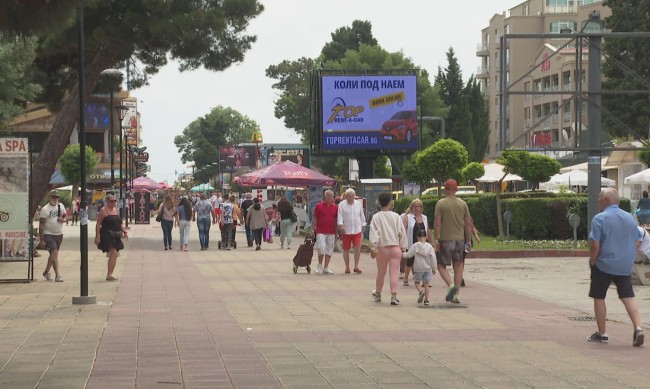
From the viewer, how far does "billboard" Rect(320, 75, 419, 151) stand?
4441 centimetres

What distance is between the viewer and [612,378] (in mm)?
9312

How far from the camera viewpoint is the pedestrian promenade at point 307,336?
9312 mm

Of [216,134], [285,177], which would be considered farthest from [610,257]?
[216,134]

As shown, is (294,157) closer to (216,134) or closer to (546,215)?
(546,215)

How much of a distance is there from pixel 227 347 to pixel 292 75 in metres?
93.2

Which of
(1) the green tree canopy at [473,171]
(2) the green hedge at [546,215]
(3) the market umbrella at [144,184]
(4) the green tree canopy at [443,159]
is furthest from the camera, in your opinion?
(3) the market umbrella at [144,184]

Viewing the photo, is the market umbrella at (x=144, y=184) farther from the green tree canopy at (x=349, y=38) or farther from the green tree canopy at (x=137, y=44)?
the green tree canopy at (x=349, y=38)

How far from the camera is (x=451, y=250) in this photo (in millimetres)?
15969

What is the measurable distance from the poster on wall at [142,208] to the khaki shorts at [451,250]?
46.7m

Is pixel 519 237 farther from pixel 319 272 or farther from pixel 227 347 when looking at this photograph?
pixel 227 347

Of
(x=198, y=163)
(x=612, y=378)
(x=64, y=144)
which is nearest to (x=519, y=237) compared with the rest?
(x=64, y=144)

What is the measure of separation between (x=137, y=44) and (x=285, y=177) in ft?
30.8

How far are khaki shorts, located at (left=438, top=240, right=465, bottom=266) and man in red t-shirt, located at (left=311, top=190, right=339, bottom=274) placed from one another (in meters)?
6.70

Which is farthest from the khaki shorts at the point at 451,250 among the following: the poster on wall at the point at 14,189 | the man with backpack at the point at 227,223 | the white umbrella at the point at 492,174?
the white umbrella at the point at 492,174
